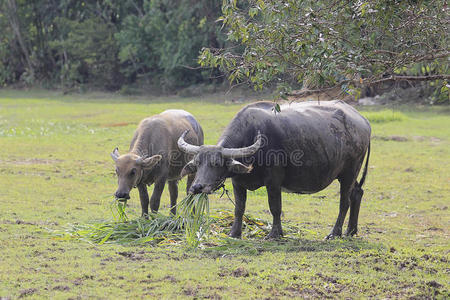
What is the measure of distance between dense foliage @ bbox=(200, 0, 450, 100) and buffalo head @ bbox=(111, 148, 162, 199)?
7.20 feet

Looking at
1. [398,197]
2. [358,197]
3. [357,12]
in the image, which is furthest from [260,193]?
[357,12]

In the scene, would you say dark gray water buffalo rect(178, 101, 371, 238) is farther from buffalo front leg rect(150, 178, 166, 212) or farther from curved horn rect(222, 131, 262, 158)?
buffalo front leg rect(150, 178, 166, 212)

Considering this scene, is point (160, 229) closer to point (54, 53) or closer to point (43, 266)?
point (43, 266)

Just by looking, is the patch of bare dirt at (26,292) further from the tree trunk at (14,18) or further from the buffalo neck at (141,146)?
the tree trunk at (14,18)

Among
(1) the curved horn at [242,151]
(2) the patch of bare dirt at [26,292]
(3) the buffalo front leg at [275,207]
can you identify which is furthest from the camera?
(3) the buffalo front leg at [275,207]

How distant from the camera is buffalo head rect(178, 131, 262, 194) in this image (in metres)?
7.31

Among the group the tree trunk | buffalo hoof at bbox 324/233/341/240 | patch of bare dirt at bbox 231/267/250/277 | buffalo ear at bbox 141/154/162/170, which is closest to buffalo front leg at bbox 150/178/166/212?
buffalo ear at bbox 141/154/162/170

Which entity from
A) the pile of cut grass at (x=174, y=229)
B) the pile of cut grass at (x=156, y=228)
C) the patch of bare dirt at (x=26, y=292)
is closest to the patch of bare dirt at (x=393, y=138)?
the pile of cut grass at (x=174, y=229)

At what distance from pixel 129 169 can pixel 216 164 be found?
55.4 inches

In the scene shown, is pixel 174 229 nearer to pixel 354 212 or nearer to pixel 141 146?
pixel 141 146

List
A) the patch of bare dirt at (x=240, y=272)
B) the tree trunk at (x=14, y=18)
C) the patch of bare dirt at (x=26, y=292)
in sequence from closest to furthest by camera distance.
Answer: the patch of bare dirt at (x=26, y=292) → the patch of bare dirt at (x=240, y=272) → the tree trunk at (x=14, y=18)

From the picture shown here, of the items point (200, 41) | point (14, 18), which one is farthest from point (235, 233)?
point (14, 18)

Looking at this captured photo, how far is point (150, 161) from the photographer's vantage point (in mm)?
8484

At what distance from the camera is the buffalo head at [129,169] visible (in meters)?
8.05
